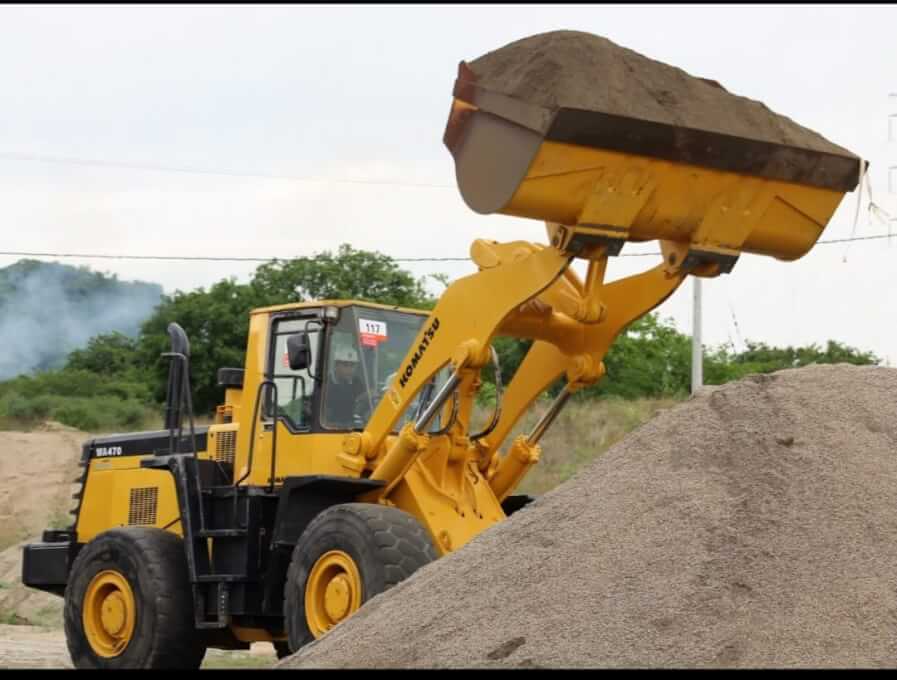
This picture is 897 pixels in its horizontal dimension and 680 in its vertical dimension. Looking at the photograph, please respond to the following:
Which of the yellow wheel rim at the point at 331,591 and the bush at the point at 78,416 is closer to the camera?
the yellow wheel rim at the point at 331,591

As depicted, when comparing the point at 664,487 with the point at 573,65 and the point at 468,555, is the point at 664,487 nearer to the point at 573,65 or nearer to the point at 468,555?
the point at 468,555

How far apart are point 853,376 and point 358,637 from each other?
3.99 metres

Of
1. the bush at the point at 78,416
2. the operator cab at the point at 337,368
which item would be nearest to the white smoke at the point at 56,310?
the bush at the point at 78,416

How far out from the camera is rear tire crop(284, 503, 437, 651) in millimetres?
10125

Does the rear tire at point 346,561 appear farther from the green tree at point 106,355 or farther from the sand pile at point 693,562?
the green tree at point 106,355

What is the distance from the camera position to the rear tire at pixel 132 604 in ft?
39.0

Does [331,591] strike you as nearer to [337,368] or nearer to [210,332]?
[337,368]

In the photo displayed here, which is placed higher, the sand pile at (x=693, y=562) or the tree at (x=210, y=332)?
the tree at (x=210, y=332)

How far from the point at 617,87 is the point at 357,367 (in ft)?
10.9

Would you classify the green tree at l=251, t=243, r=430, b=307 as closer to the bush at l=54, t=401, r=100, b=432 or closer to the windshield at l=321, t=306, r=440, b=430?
the bush at l=54, t=401, r=100, b=432

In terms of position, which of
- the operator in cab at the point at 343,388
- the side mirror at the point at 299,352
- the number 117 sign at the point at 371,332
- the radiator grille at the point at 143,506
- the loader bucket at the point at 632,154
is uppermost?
the loader bucket at the point at 632,154

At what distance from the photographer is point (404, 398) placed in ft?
36.5

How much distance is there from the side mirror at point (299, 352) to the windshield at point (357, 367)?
0.92 feet

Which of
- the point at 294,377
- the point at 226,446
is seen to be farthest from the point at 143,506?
the point at 294,377
